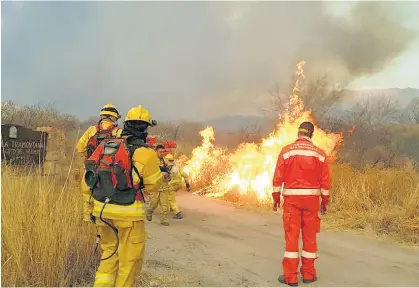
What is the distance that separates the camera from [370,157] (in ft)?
77.6

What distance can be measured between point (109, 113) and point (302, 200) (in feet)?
11.5

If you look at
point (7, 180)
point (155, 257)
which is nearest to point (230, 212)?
point (155, 257)

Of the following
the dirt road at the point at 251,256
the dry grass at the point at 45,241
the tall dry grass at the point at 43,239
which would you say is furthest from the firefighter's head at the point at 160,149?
the tall dry grass at the point at 43,239

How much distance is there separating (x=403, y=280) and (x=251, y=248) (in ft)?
7.97

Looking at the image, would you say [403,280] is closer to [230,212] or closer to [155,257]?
[155,257]

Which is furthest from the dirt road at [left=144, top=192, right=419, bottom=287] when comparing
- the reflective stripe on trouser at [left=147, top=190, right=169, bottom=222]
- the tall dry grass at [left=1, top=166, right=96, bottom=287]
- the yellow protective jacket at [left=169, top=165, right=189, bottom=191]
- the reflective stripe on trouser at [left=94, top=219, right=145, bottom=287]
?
the reflective stripe on trouser at [left=94, top=219, right=145, bottom=287]

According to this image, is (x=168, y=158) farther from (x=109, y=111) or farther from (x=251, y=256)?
(x=251, y=256)

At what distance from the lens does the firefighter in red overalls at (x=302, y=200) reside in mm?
5469

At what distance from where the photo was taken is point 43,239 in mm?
4582

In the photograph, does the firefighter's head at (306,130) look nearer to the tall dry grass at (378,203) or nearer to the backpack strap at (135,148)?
the backpack strap at (135,148)

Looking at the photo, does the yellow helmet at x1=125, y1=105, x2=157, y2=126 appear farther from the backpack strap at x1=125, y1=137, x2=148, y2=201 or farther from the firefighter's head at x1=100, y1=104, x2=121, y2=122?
the firefighter's head at x1=100, y1=104, x2=121, y2=122

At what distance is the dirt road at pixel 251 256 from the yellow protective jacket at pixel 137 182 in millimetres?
1468

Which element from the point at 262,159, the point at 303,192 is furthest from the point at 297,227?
the point at 262,159

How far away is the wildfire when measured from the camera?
→ 492 inches
